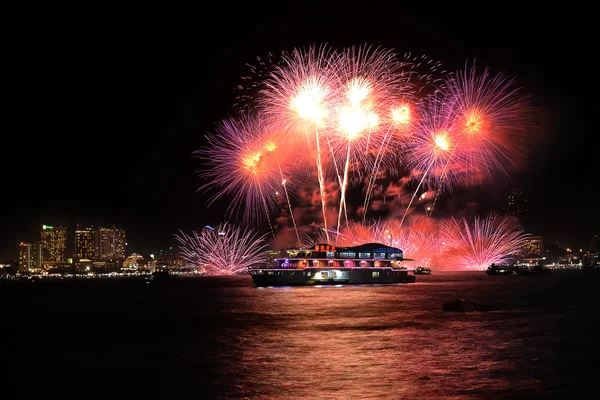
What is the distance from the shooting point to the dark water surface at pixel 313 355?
22297 mm

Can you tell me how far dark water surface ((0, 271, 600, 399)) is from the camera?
22.3 meters

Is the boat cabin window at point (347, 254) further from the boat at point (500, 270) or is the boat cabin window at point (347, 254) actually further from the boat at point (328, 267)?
the boat at point (500, 270)

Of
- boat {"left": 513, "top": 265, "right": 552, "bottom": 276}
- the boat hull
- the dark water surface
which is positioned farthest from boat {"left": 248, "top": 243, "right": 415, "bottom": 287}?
boat {"left": 513, "top": 265, "right": 552, "bottom": 276}

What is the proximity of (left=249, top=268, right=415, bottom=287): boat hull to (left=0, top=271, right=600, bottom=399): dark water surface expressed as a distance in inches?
1861

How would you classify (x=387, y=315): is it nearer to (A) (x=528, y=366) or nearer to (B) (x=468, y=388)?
(A) (x=528, y=366)

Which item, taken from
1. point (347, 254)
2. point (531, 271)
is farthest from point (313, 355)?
point (531, 271)

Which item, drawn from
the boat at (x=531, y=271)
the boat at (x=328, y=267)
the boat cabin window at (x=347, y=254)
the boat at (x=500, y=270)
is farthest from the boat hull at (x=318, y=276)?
the boat at (x=531, y=271)

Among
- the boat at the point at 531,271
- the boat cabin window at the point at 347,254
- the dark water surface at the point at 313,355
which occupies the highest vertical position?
the boat cabin window at the point at 347,254

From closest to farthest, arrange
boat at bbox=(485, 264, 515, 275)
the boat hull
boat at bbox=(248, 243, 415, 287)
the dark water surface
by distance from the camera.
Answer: the dark water surface
the boat hull
boat at bbox=(248, 243, 415, 287)
boat at bbox=(485, 264, 515, 275)

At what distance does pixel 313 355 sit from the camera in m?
29.8

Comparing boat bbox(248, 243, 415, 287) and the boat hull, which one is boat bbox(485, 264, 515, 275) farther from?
the boat hull

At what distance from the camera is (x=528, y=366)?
1032 inches

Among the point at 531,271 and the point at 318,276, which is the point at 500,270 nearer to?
the point at 531,271

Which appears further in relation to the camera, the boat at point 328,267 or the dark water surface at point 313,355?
the boat at point 328,267
